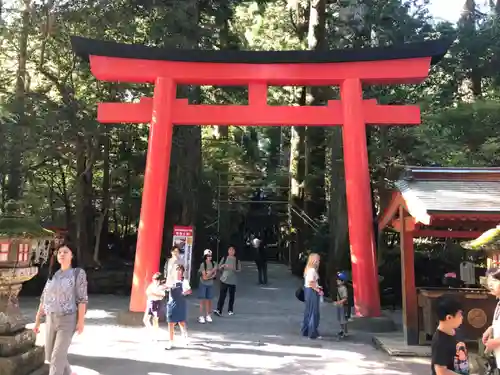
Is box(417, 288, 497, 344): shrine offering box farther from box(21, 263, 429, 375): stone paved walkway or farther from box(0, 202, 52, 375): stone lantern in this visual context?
box(0, 202, 52, 375): stone lantern

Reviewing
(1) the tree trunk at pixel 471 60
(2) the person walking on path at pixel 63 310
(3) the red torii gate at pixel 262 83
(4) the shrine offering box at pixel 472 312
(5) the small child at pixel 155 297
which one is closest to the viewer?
(2) the person walking on path at pixel 63 310

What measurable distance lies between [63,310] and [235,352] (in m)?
3.02

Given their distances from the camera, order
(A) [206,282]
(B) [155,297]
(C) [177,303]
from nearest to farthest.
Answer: (C) [177,303]
(B) [155,297]
(A) [206,282]

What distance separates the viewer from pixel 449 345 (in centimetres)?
329

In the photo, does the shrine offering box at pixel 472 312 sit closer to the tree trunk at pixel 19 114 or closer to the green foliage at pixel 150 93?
the green foliage at pixel 150 93

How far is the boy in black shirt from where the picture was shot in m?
3.28

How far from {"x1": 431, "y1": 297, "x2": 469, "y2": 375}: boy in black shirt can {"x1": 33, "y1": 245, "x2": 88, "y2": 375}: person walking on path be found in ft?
10.6

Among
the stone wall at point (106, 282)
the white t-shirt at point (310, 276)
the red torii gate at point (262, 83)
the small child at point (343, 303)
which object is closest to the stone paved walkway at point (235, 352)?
the small child at point (343, 303)

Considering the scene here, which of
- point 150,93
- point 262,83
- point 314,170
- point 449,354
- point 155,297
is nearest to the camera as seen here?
point 449,354

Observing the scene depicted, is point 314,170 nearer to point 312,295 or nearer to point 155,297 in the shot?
point 312,295

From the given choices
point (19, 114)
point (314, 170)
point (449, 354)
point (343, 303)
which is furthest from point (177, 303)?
point (314, 170)

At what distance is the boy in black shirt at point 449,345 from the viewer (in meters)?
3.28

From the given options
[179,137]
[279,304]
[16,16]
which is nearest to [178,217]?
[179,137]

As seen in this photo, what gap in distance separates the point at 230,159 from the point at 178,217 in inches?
238
